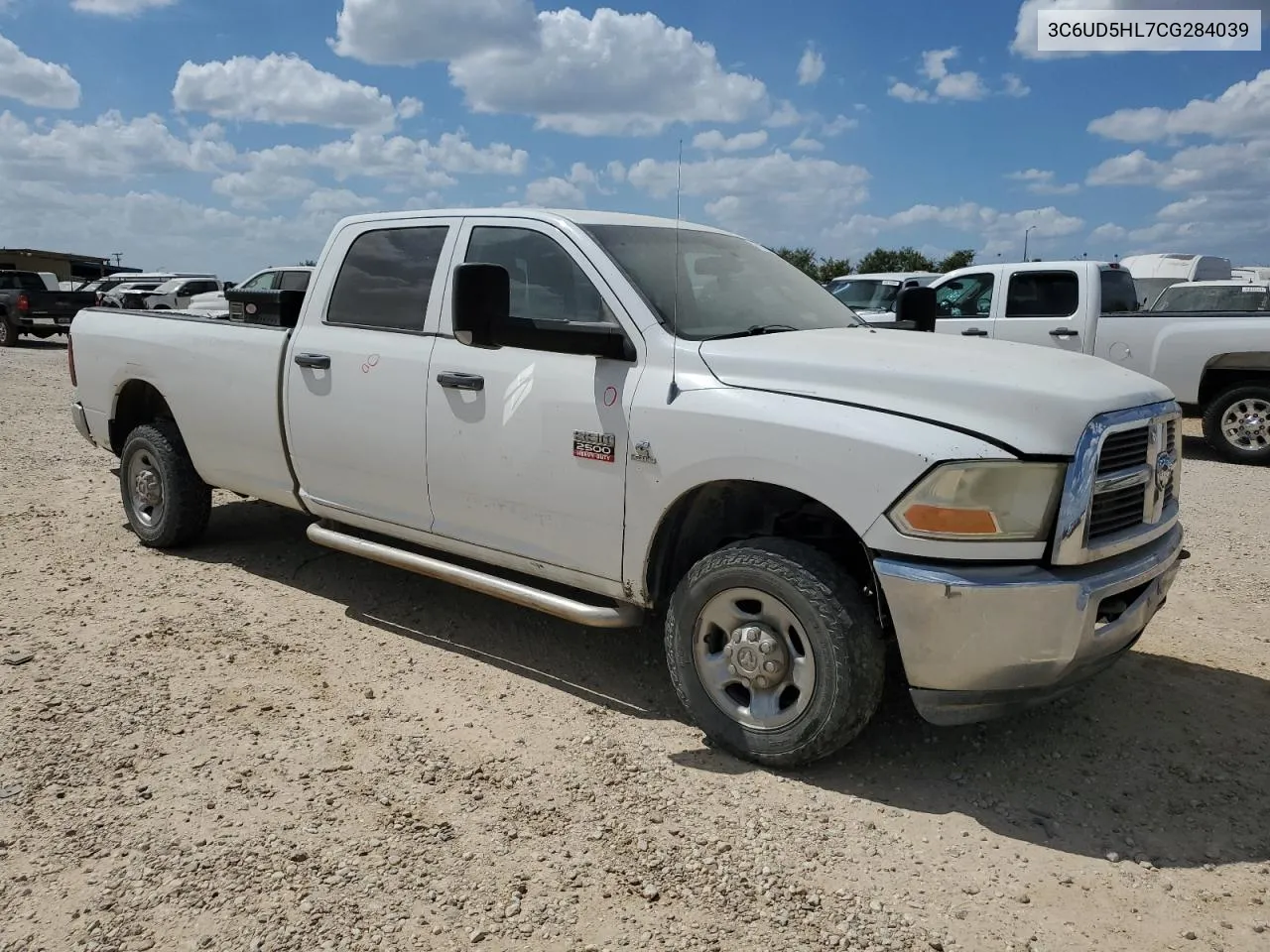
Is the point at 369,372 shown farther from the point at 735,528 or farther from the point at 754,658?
the point at 754,658

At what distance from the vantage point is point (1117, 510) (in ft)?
10.9

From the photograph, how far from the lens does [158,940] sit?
2656mm

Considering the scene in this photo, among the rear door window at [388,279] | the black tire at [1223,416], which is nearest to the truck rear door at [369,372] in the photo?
the rear door window at [388,279]

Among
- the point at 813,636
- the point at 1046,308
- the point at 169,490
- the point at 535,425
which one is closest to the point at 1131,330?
the point at 1046,308

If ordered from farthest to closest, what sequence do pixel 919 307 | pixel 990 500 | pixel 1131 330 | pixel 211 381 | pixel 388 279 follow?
1. pixel 1131 330
2. pixel 211 381
3. pixel 919 307
4. pixel 388 279
5. pixel 990 500

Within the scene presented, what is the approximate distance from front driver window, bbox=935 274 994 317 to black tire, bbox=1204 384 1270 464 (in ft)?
8.45

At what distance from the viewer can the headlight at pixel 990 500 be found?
3068mm

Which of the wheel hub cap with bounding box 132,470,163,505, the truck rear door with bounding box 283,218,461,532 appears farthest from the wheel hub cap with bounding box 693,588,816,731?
the wheel hub cap with bounding box 132,470,163,505

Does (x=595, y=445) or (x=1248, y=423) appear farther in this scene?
(x=1248, y=423)

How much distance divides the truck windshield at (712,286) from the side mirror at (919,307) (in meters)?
0.59

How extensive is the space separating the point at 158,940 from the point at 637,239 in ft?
9.88

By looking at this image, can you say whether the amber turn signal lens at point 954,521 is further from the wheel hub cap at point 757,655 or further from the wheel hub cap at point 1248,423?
the wheel hub cap at point 1248,423

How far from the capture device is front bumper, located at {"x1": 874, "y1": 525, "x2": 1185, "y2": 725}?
3080 millimetres

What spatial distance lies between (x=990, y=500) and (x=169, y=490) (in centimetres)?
477
